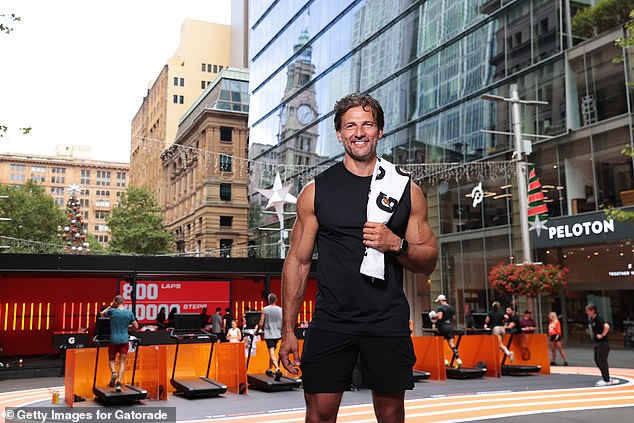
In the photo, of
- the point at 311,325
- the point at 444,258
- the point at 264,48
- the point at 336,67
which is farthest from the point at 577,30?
the point at 264,48

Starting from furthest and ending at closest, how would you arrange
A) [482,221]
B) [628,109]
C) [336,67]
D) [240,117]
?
[240,117] → [336,67] → [482,221] → [628,109]

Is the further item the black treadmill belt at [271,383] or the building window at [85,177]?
the building window at [85,177]

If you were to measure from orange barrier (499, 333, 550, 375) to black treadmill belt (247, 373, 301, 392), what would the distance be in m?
5.85

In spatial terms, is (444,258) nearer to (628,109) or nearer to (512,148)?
(512,148)

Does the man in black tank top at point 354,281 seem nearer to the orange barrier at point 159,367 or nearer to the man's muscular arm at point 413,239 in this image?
the man's muscular arm at point 413,239

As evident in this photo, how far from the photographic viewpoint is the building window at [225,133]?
5806 centimetres

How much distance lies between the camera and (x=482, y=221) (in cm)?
2647

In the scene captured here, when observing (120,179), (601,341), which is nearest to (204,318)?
(601,341)

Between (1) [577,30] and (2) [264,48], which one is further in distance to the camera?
(2) [264,48]

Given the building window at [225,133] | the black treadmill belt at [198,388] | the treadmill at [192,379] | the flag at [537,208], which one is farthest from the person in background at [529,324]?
the building window at [225,133]

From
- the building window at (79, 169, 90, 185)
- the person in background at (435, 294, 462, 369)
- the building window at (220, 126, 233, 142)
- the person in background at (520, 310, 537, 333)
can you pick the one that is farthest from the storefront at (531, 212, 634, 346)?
the building window at (79, 169, 90, 185)

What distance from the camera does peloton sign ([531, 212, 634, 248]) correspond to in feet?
67.9

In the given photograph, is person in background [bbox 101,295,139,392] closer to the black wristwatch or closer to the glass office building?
the black wristwatch

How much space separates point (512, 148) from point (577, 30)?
193 inches
